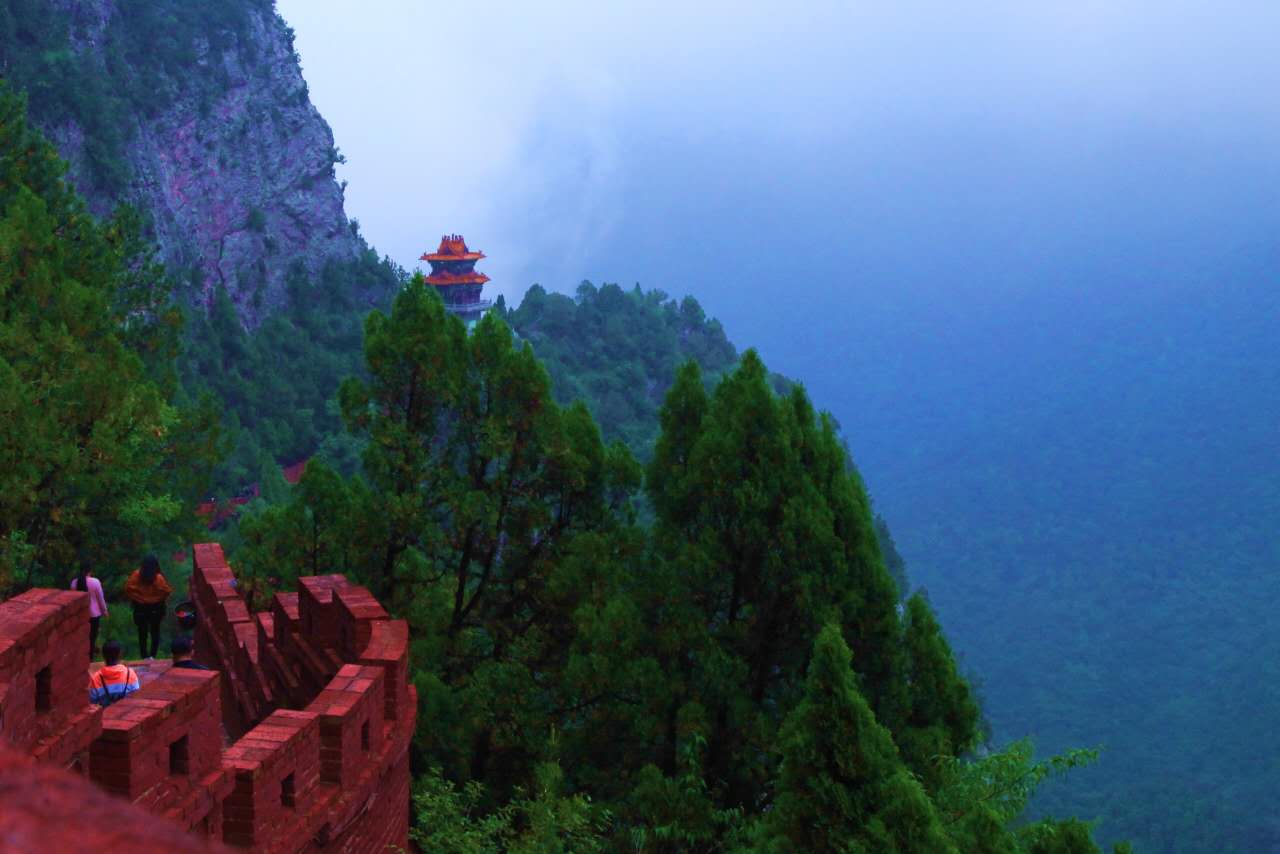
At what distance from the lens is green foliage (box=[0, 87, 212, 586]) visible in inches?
469

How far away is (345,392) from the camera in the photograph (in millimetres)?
10742

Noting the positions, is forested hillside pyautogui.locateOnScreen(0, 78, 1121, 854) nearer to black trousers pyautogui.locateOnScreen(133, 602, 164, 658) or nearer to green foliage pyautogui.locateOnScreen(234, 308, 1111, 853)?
green foliage pyautogui.locateOnScreen(234, 308, 1111, 853)

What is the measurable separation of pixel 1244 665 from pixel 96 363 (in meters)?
46.4

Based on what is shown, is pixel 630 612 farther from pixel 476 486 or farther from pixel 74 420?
pixel 74 420

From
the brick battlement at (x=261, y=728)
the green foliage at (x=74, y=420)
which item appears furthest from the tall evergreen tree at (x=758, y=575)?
the green foliage at (x=74, y=420)

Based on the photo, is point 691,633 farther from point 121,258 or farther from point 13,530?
point 121,258

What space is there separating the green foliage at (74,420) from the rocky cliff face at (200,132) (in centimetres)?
2789

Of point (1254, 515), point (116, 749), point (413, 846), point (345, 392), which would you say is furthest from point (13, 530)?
point (1254, 515)

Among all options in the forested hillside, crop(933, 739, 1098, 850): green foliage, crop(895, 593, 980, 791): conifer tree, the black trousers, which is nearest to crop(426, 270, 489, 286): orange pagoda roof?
the forested hillside

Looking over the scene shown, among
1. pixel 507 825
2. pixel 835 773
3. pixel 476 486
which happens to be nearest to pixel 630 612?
pixel 507 825

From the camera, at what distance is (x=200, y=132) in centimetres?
5500

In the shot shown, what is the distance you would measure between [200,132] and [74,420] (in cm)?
4541

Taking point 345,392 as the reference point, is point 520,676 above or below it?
below

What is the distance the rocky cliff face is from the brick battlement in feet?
126
